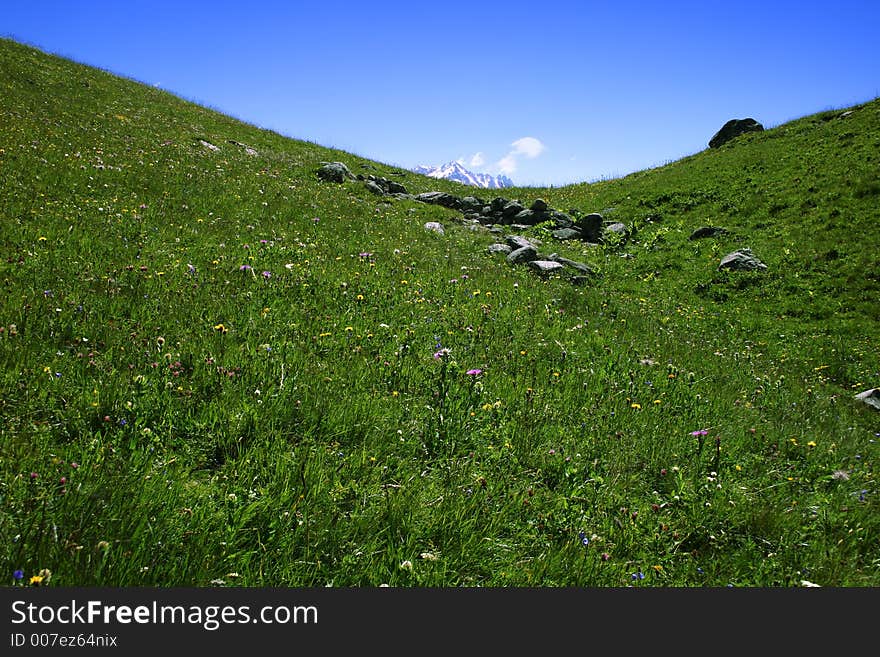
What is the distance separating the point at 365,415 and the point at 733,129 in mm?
38068

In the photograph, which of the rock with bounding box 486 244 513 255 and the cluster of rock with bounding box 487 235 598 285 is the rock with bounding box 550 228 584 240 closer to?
the cluster of rock with bounding box 487 235 598 285

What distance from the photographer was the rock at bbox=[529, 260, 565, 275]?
1476cm

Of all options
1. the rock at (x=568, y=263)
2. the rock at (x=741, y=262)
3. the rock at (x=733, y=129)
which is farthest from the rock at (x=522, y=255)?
the rock at (x=733, y=129)

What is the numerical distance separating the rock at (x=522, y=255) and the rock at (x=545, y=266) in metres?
0.40

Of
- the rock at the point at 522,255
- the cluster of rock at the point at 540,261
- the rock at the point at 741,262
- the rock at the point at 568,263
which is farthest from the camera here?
the rock at the point at 741,262

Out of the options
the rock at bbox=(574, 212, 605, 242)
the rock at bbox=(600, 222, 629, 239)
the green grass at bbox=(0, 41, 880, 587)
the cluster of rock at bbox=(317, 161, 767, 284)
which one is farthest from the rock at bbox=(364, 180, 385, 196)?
the rock at bbox=(600, 222, 629, 239)

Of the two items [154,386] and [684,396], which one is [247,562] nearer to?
[154,386]

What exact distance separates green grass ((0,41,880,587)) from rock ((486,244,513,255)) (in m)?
2.93

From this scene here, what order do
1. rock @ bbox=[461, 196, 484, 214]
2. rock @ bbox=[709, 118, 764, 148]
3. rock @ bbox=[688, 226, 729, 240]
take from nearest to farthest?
1. rock @ bbox=[688, 226, 729, 240]
2. rock @ bbox=[461, 196, 484, 214]
3. rock @ bbox=[709, 118, 764, 148]

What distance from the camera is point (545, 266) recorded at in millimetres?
14914

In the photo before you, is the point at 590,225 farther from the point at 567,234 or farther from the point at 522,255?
the point at 522,255

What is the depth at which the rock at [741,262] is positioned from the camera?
1716 centimetres

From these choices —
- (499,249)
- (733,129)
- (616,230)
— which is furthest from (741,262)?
(733,129)

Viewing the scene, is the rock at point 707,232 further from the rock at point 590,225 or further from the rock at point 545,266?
the rock at point 545,266
